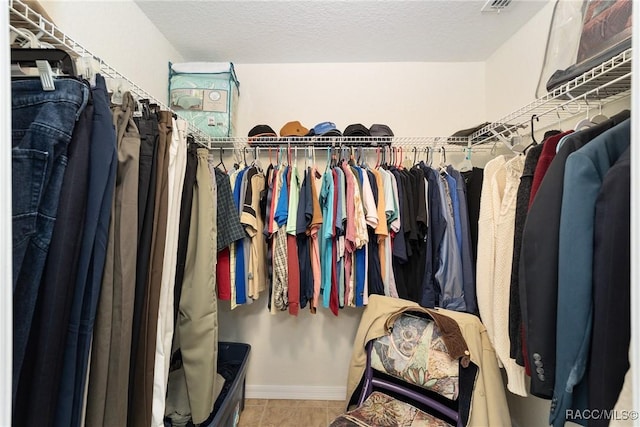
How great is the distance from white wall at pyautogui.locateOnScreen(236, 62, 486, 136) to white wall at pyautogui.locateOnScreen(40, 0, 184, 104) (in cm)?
51

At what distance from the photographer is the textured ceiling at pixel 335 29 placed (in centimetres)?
138

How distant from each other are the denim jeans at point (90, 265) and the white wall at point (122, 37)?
29.6 inches

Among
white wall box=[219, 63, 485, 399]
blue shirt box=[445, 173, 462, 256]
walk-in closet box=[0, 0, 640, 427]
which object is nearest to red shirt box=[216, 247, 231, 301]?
walk-in closet box=[0, 0, 640, 427]

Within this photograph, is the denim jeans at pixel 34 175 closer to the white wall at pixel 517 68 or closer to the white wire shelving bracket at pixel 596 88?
the white wire shelving bracket at pixel 596 88

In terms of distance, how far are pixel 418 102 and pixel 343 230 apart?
1.14 meters

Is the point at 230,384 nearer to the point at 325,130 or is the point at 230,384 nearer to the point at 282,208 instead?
the point at 282,208

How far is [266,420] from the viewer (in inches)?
65.7

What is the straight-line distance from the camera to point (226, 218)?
1.35 meters

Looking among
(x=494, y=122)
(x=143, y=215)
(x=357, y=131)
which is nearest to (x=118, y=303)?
(x=143, y=215)

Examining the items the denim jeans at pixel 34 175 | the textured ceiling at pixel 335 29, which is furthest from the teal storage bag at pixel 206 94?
the denim jeans at pixel 34 175

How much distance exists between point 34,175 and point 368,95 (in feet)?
5.93

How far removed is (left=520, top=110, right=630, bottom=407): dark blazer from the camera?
715mm

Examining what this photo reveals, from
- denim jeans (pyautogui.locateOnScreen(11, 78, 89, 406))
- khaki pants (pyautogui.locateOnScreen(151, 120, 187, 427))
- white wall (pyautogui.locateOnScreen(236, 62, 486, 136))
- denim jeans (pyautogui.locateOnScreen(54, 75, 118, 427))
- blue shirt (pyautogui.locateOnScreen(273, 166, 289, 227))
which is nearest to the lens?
denim jeans (pyautogui.locateOnScreen(11, 78, 89, 406))

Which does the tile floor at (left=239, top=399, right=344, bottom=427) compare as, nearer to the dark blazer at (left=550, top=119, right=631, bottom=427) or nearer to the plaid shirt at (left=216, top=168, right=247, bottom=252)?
the plaid shirt at (left=216, top=168, right=247, bottom=252)
